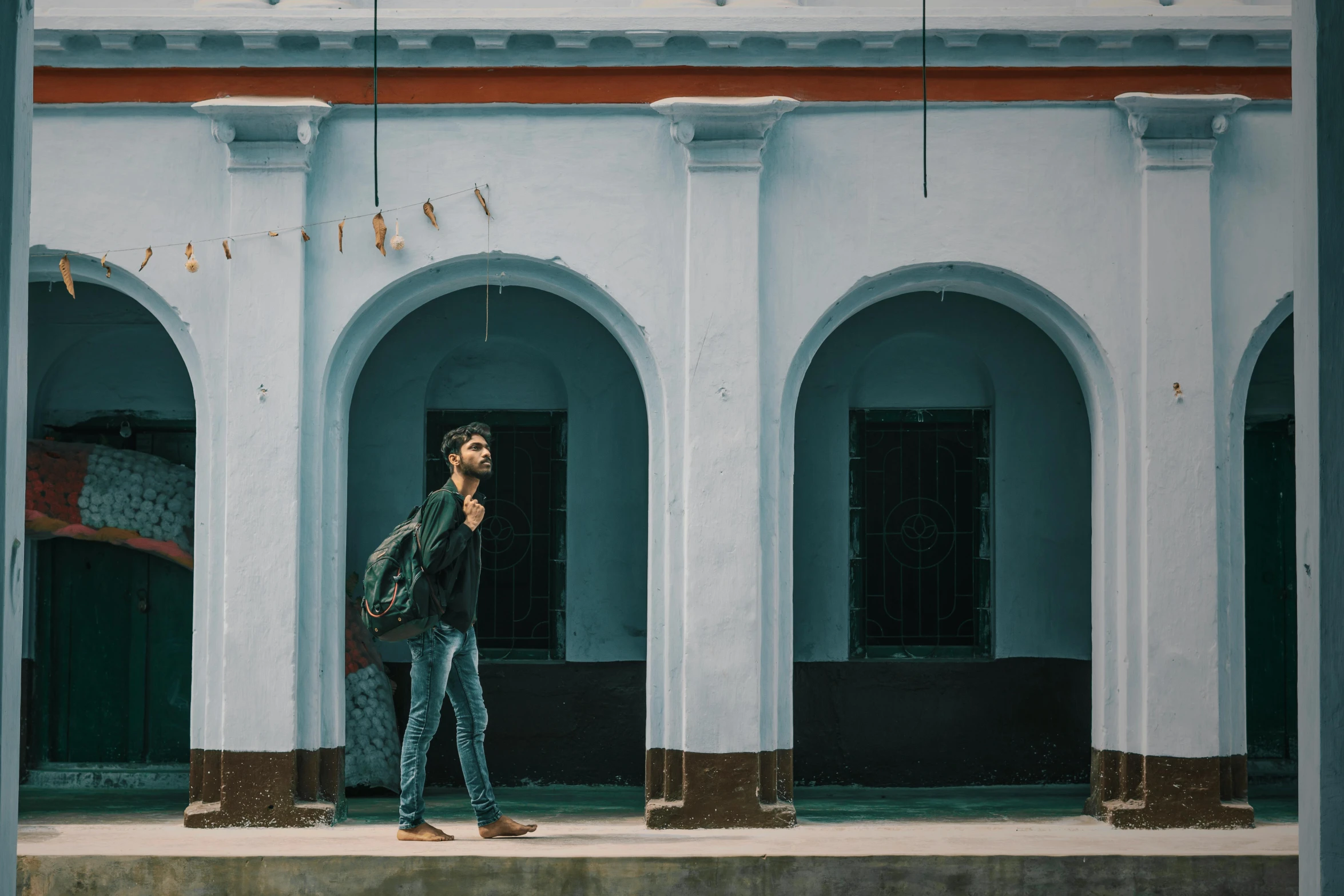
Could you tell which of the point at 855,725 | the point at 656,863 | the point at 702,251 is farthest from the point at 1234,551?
the point at 656,863

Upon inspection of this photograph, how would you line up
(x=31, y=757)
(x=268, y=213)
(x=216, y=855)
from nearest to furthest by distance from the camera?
(x=216, y=855), (x=268, y=213), (x=31, y=757)

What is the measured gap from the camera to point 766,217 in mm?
7574

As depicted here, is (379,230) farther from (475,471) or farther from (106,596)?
(106,596)

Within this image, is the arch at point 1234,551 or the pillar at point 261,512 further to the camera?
the arch at point 1234,551

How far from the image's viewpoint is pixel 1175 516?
296 inches

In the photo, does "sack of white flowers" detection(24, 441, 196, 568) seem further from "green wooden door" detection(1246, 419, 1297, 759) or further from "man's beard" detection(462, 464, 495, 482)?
"green wooden door" detection(1246, 419, 1297, 759)

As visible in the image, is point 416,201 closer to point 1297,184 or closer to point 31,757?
point 31,757

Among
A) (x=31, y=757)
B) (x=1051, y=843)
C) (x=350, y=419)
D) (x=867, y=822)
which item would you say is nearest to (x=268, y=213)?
(x=350, y=419)

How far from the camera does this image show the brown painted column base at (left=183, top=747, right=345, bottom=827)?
736cm

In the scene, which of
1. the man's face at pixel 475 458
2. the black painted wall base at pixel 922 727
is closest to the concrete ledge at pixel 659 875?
the man's face at pixel 475 458

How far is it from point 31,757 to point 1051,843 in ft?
20.7

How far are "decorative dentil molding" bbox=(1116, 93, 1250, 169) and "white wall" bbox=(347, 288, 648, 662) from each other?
351 cm

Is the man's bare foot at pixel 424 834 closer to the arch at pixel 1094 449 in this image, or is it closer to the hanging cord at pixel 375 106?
the arch at pixel 1094 449

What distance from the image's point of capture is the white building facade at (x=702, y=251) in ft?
24.4
